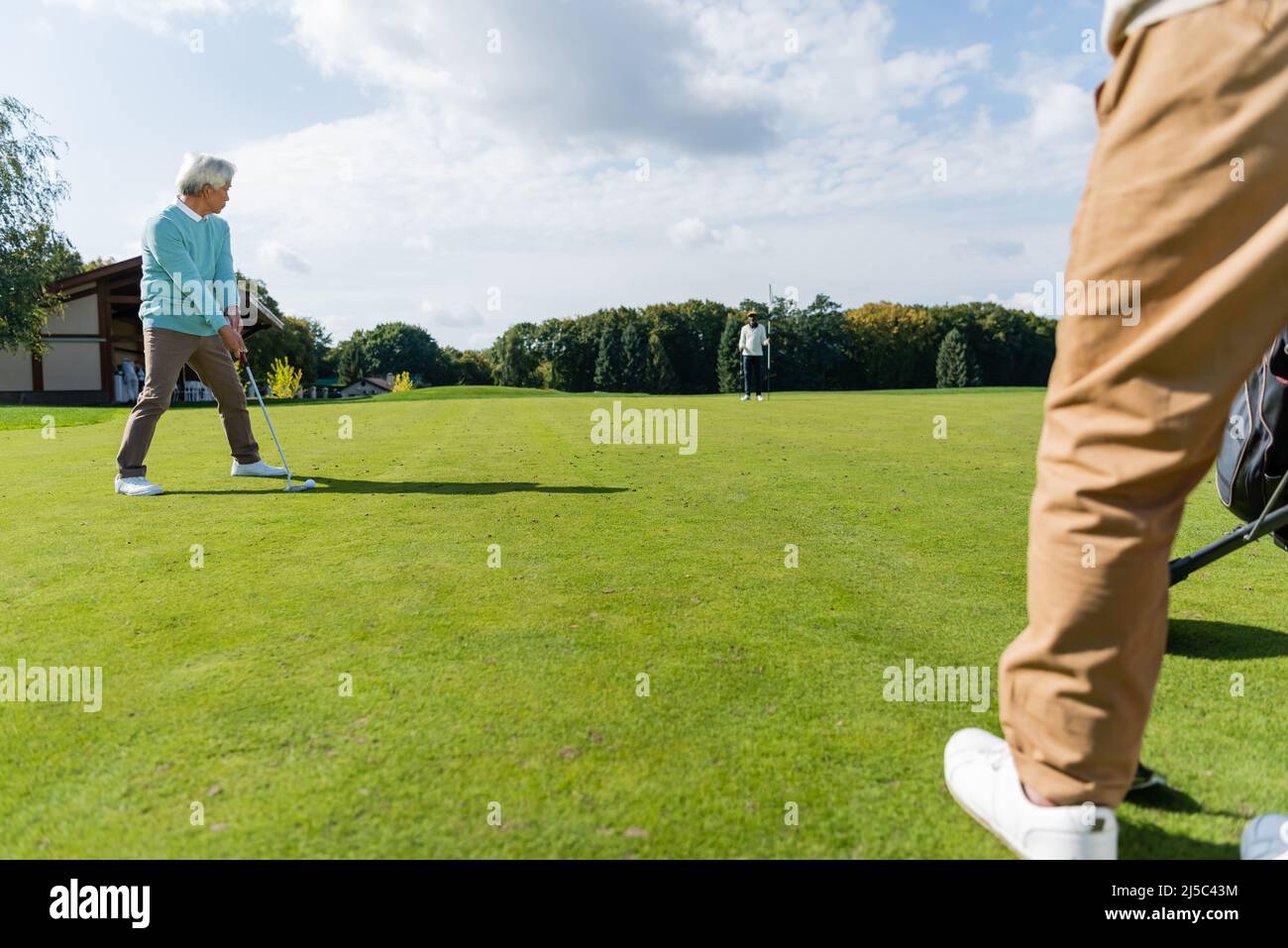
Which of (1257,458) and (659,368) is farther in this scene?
(659,368)

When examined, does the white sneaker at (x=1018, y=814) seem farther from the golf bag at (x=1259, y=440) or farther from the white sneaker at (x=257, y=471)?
the white sneaker at (x=257, y=471)

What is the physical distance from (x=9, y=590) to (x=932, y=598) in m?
4.36

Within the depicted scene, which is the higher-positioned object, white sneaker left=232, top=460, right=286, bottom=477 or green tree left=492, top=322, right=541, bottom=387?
green tree left=492, top=322, right=541, bottom=387

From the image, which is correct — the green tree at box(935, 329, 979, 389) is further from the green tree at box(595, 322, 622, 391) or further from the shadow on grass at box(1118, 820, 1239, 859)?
the shadow on grass at box(1118, 820, 1239, 859)

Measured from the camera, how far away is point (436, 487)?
7348 millimetres

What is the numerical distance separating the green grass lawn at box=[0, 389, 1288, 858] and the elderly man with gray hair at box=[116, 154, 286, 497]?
1067 millimetres

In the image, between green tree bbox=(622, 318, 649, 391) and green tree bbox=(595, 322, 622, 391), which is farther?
green tree bbox=(595, 322, 622, 391)

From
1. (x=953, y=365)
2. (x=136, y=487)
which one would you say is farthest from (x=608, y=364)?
(x=136, y=487)

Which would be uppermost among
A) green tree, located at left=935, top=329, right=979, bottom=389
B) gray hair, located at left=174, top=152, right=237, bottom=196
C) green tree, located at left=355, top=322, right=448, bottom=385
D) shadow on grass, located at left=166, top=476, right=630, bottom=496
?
green tree, located at left=355, top=322, right=448, bottom=385

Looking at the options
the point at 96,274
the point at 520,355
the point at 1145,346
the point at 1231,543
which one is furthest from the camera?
the point at 520,355

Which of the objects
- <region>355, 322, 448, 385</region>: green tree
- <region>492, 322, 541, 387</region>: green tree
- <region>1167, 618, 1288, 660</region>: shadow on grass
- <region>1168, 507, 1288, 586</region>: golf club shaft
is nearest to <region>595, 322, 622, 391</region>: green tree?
<region>492, 322, 541, 387</region>: green tree

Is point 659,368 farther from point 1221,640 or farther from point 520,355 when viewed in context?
point 1221,640

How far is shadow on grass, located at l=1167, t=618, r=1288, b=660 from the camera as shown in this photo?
324cm

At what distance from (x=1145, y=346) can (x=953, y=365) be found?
79545mm
